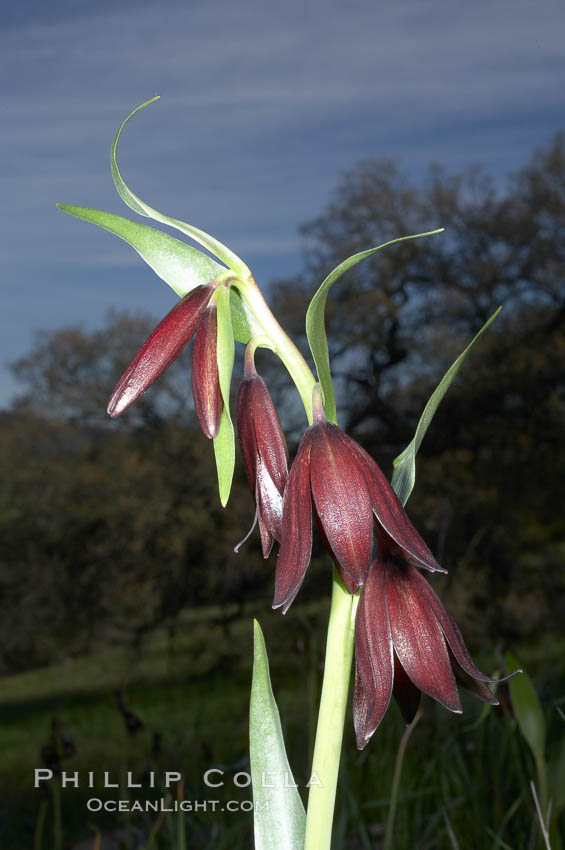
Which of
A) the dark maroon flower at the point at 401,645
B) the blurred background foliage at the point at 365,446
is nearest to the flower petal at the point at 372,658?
the dark maroon flower at the point at 401,645

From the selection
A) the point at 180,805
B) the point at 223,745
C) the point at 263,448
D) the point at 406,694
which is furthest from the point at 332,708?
the point at 223,745

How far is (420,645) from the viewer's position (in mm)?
389

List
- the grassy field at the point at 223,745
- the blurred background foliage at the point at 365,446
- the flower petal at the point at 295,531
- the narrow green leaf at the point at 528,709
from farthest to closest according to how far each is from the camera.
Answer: the blurred background foliage at the point at 365,446, the grassy field at the point at 223,745, the narrow green leaf at the point at 528,709, the flower petal at the point at 295,531

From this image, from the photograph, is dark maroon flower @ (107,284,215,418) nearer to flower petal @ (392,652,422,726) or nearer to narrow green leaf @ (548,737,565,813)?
flower petal @ (392,652,422,726)

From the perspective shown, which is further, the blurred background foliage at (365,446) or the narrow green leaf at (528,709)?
the blurred background foliage at (365,446)

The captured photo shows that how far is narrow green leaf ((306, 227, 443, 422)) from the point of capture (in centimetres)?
40

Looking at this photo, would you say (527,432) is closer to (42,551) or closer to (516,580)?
(516,580)

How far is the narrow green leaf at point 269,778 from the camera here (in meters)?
0.45

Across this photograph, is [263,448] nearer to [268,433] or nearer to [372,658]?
[268,433]

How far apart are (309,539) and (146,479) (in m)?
2.04

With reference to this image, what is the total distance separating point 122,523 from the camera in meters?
2.38

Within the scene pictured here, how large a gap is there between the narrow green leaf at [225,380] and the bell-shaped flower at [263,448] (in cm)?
1

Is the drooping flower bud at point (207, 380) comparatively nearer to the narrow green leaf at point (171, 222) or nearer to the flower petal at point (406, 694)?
the narrow green leaf at point (171, 222)

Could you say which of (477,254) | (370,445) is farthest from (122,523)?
(477,254)
